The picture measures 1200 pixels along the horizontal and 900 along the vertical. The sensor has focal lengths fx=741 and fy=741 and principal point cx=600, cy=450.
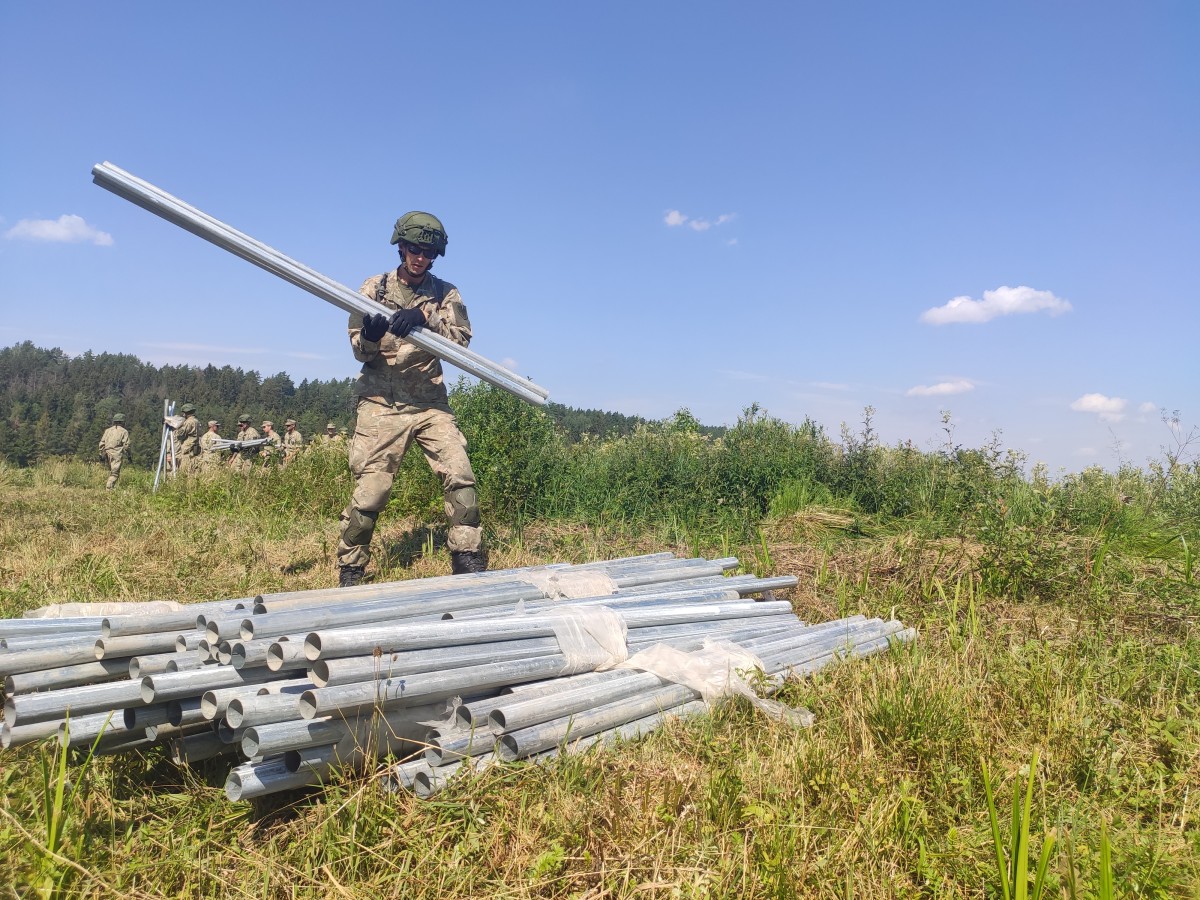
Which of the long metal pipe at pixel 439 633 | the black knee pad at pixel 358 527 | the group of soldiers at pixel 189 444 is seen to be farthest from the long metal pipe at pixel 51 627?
the group of soldiers at pixel 189 444

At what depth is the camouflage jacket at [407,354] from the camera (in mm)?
5809

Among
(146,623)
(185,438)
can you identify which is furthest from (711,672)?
(185,438)

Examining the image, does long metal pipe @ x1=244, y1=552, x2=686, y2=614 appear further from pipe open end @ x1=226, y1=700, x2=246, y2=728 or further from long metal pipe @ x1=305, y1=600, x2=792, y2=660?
pipe open end @ x1=226, y1=700, x2=246, y2=728

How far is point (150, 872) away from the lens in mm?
2154

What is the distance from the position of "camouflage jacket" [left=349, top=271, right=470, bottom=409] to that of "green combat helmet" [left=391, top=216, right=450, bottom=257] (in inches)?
12.7

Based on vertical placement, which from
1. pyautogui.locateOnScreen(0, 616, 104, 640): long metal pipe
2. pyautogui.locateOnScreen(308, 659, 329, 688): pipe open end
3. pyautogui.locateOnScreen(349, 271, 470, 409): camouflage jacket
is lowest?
pyautogui.locateOnScreen(0, 616, 104, 640): long metal pipe

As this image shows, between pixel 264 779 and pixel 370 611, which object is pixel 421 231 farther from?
pixel 264 779

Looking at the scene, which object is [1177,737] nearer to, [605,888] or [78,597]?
[605,888]

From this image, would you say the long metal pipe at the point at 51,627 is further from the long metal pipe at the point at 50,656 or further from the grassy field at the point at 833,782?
the grassy field at the point at 833,782

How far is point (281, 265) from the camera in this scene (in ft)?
15.9

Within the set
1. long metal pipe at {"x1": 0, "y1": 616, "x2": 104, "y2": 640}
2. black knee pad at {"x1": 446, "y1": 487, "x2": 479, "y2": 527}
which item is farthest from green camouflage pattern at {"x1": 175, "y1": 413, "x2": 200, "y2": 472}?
long metal pipe at {"x1": 0, "y1": 616, "x2": 104, "y2": 640}

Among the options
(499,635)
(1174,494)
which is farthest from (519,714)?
(1174,494)

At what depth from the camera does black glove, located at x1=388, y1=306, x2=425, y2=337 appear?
5223mm

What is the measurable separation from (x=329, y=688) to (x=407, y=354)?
3751 mm
